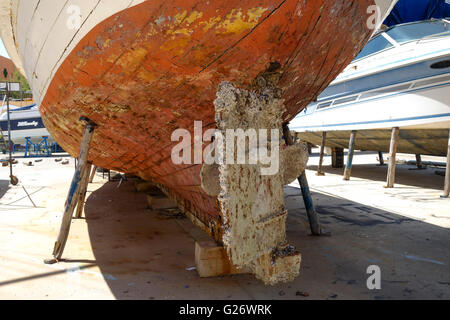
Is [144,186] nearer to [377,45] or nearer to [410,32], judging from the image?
[377,45]

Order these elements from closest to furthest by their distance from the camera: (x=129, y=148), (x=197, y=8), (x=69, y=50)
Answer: (x=197, y=8) < (x=69, y=50) < (x=129, y=148)

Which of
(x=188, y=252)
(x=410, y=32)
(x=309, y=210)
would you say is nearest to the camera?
(x=188, y=252)

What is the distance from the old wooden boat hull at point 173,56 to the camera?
1875mm

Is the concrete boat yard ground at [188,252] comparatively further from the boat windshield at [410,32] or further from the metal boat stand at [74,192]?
the boat windshield at [410,32]

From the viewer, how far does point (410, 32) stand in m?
7.08

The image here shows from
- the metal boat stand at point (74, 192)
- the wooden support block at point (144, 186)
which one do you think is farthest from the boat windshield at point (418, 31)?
the metal boat stand at point (74, 192)

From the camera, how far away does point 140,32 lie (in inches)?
78.0

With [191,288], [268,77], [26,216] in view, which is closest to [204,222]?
[191,288]

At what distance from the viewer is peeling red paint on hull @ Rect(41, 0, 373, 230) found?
186 centimetres

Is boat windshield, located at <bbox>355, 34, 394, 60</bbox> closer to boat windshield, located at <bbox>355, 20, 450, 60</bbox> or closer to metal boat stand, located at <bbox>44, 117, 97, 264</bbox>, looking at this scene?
boat windshield, located at <bbox>355, 20, 450, 60</bbox>

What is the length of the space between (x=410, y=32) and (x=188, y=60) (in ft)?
22.4

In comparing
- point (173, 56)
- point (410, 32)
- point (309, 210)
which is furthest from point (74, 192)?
point (410, 32)

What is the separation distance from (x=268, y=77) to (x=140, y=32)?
2.69 ft
